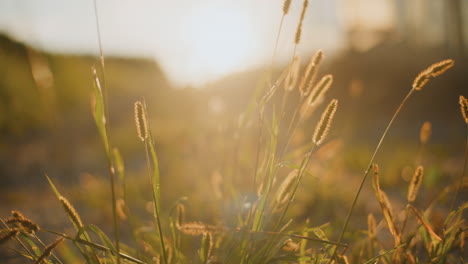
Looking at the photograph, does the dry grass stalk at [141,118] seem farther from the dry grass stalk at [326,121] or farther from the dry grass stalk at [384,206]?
the dry grass stalk at [384,206]

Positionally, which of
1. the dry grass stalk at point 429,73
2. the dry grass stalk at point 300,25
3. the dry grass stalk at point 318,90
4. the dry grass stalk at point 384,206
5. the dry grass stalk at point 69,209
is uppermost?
the dry grass stalk at point 300,25

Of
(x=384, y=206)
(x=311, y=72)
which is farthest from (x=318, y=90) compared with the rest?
(x=384, y=206)

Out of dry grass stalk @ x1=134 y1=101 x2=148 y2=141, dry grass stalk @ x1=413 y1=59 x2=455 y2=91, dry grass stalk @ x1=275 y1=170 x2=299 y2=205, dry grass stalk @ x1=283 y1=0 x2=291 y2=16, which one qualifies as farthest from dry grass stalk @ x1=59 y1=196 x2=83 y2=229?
dry grass stalk @ x1=413 y1=59 x2=455 y2=91

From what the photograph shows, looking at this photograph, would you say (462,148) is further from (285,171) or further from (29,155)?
(29,155)

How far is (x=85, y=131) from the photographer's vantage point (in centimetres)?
735

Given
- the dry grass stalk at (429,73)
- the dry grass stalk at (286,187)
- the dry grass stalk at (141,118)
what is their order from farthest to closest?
1. the dry grass stalk at (286,187)
2. the dry grass stalk at (429,73)
3. the dry grass stalk at (141,118)

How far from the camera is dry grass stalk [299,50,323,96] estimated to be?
83 centimetres

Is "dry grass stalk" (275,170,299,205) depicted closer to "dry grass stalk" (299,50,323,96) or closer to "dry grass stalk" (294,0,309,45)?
"dry grass stalk" (299,50,323,96)

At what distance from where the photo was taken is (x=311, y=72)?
2.83 feet

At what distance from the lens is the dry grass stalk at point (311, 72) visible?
0.83m

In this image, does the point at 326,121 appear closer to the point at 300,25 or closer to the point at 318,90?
the point at 318,90

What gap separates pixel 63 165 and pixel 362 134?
433 cm

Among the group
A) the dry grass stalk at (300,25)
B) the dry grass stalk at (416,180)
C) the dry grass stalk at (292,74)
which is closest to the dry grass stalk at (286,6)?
the dry grass stalk at (300,25)

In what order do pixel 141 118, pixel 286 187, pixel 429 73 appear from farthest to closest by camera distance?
pixel 286 187, pixel 429 73, pixel 141 118
